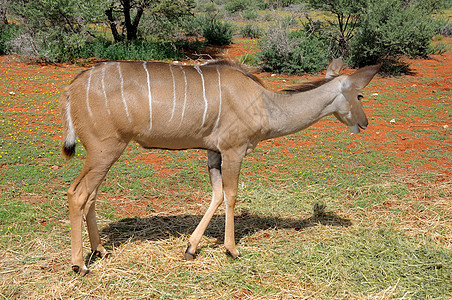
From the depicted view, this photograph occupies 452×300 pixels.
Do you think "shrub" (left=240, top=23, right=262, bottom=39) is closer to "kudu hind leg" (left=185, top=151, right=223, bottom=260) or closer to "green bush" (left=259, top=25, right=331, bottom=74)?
"green bush" (left=259, top=25, right=331, bottom=74)

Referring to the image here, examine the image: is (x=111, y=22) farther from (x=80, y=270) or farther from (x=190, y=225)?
(x=80, y=270)

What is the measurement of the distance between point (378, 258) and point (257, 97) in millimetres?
1974

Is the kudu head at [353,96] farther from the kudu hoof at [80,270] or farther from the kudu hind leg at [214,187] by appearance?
the kudu hoof at [80,270]

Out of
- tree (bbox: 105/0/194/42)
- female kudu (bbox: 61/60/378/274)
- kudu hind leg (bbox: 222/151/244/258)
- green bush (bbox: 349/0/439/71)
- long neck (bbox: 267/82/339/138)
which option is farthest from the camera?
tree (bbox: 105/0/194/42)

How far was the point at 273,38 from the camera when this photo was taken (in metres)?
13.4

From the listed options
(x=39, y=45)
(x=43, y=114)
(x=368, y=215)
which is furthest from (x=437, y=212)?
(x=39, y=45)

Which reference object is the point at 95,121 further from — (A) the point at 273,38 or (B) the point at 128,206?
(A) the point at 273,38

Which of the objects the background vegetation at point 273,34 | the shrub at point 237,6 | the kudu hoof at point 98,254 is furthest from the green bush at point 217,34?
the kudu hoof at point 98,254

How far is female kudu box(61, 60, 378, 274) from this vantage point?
371cm

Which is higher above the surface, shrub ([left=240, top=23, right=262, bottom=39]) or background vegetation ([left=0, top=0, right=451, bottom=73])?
background vegetation ([left=0, top=0, right=451, bottom=73])

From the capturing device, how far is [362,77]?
4.20 meters

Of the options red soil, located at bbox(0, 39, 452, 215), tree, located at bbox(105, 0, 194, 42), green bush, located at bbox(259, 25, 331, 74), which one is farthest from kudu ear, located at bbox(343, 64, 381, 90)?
tree, located at bbox(105, 0, 194, 42)

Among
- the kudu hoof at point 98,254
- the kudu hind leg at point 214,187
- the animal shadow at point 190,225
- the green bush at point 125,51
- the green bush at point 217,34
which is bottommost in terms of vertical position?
the green bush at point 217,34

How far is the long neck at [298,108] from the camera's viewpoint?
14.2 ft
